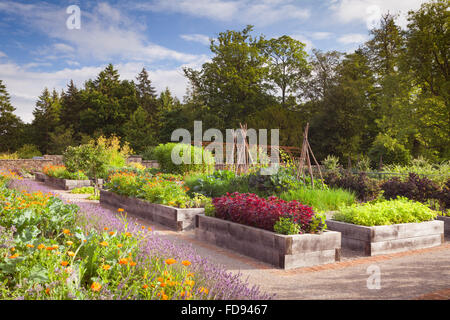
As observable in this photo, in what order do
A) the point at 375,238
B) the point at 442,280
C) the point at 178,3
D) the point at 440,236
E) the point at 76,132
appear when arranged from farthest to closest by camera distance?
the point at 76,132
the point at 178,3
the point at 440,236
the point at 375,238
the point at 442,280

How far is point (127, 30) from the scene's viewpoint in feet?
22.7

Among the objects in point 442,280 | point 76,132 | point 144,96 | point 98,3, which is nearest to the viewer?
point 442,280

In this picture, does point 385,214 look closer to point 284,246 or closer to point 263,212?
point 263,212

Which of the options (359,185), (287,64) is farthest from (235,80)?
(359,185)

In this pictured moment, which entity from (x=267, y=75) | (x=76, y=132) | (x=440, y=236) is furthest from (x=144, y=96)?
(x=440, y=236)

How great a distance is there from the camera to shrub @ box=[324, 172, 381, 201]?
8602 millimetres

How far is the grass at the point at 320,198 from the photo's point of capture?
6.94 meters

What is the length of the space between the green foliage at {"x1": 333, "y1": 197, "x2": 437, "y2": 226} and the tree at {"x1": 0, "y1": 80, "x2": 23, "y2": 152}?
123 ft

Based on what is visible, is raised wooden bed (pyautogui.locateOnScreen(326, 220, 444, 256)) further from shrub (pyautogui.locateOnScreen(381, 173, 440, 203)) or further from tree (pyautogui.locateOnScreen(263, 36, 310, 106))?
tree (pyautogui.locateOnScreen(263, 36, 310, 106))

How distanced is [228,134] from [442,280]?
76.7 feet

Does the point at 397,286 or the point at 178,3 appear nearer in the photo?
the point at 397,286

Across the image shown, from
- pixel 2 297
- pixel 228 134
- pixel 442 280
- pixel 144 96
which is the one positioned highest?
pixel 144 96

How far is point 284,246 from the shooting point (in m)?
4.32

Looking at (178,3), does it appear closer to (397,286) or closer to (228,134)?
(397,286)
